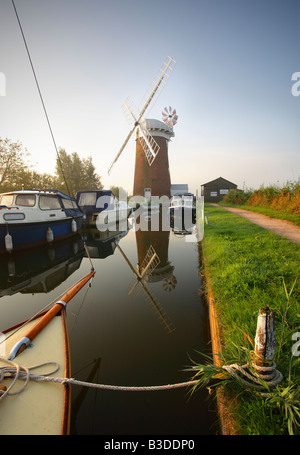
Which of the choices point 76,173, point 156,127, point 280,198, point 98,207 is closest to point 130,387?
point 98,207

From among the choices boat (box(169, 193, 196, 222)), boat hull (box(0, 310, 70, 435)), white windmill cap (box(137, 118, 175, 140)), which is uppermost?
white windmill cap (box(137, 118, 175, 140))

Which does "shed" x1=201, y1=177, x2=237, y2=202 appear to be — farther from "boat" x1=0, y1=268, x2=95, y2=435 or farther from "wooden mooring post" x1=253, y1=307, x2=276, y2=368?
"boat" x1=0, y1=268, x2=95, y2=435

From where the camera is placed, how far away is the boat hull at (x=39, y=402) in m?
1.63

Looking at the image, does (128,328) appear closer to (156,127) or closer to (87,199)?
(87,199)

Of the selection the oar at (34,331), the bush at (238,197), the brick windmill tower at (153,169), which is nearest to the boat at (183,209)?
the oar at (34,331)

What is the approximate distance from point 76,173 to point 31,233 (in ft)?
116

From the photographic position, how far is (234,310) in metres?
3.36

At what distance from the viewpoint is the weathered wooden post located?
5.81 ft

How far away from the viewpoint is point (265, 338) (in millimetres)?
1803

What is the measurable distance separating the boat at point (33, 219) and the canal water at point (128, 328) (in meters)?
A: 0.86

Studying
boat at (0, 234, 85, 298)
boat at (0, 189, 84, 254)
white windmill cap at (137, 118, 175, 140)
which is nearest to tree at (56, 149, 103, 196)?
white windmill cap at (137, 118, 175, 140)

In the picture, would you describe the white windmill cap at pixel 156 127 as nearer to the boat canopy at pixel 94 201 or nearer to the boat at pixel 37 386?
the boat canopy at pixel 94 201
